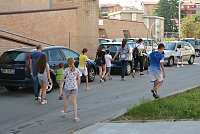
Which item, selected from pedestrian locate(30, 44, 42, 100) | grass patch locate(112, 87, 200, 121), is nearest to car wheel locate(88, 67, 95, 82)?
pedestrian locate(30, 44, 42, 100)

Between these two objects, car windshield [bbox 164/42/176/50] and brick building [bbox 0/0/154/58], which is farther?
car windshield [bbox 164/42/176/50]

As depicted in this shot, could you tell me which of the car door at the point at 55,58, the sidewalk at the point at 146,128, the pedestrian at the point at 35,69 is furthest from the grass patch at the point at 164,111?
the car door at the point at 55,58

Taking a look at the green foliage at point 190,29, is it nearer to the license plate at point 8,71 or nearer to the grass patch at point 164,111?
the license plate at point 8,71

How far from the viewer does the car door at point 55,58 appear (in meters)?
11.2

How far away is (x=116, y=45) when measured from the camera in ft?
52.0

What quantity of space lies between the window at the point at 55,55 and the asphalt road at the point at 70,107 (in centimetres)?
119

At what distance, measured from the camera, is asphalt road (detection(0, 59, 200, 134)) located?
6807mm

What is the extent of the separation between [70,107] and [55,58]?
331 centimetres

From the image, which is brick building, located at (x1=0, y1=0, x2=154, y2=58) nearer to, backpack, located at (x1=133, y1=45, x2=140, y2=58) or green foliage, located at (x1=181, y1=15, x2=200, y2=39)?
backpack, located at (x1=133, y1=45, x2=140, y2=58)

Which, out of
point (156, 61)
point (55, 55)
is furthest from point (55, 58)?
point (156, 61)

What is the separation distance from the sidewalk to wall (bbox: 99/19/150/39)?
3271cm

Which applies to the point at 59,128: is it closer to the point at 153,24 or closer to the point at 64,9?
the point at 64,9

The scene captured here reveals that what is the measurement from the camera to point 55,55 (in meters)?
11.6

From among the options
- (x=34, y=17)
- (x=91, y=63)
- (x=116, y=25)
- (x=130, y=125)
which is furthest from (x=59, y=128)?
(x=116, y=25)
